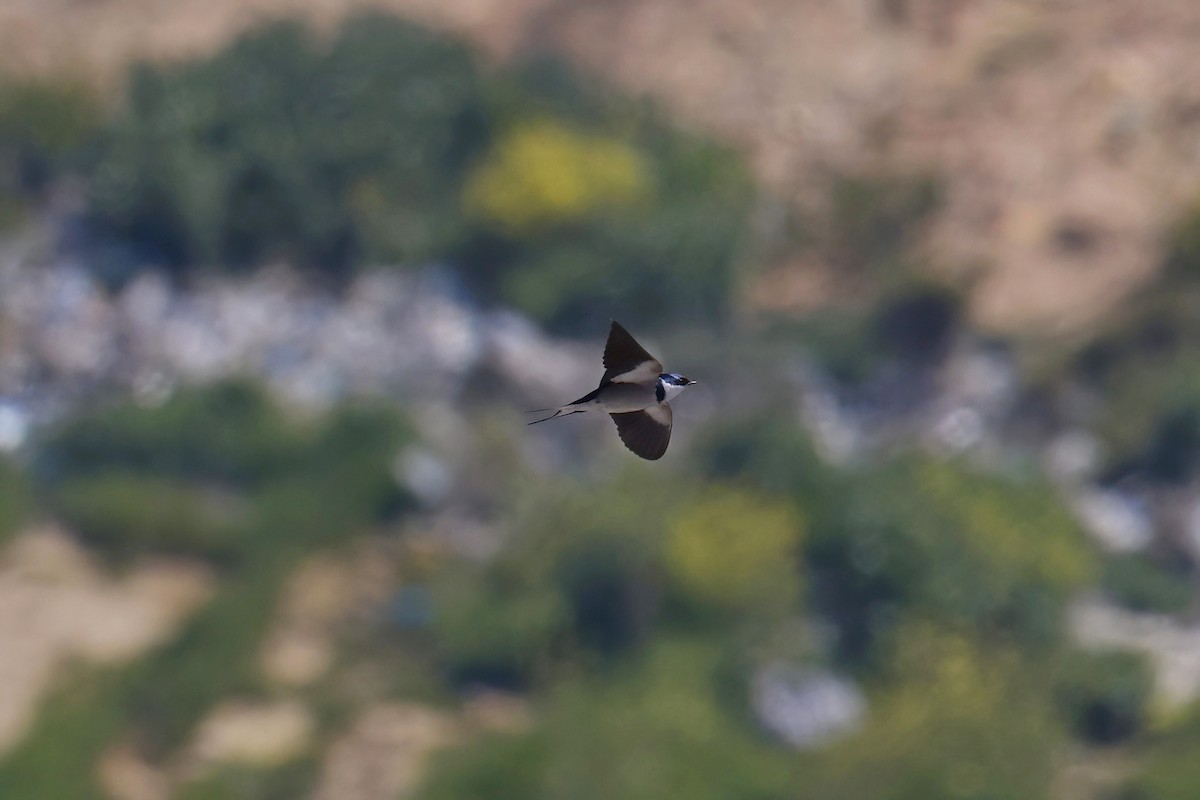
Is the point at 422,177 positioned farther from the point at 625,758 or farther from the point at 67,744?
the point at 625,758

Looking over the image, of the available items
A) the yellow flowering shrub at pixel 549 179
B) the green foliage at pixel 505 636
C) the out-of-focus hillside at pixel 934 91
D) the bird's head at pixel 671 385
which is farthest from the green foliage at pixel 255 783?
the bird's head at pixel 671 385

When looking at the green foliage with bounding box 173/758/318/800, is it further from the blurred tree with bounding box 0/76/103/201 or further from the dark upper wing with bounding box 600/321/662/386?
the blurred tree with bounding box 0/76/103/201

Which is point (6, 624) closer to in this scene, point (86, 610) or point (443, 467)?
point (86, 610)

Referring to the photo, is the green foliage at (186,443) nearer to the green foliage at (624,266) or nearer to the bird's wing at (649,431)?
the green foliage at (624,266)

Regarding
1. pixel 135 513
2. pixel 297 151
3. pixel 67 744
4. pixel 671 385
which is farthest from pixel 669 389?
pixel 297 151

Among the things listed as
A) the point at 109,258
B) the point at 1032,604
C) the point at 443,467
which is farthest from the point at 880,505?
the point at 109,258

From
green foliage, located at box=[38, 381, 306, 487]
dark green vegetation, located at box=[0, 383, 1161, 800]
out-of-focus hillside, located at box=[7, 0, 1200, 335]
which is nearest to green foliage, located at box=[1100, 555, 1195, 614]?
dark green vegetation, located at box=[0, 383, 1161, 800]
